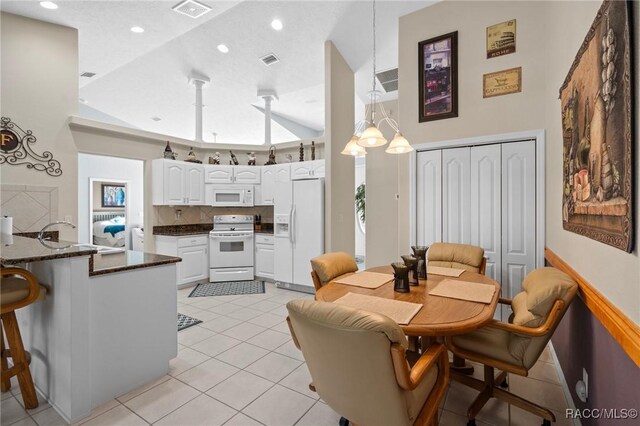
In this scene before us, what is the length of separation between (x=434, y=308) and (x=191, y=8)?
13.6 ft

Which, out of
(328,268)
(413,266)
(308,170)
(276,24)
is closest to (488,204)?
(413,266)

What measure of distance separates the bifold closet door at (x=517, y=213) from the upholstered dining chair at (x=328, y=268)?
1881mm

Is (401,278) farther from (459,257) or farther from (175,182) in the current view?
(175,182)

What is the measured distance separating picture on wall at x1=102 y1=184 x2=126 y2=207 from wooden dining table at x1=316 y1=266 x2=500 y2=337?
824cm

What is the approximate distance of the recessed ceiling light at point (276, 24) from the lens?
154 inches

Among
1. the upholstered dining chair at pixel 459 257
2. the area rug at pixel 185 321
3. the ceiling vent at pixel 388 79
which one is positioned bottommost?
the area rug at pixel 185 321

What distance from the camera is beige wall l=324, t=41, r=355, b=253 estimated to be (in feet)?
14.6

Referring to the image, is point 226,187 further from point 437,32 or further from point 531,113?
point 531,113

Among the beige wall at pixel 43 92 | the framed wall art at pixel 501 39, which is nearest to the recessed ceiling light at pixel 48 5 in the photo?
the beige wall at pixel 43 92

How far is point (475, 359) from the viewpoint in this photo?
6.09 ft

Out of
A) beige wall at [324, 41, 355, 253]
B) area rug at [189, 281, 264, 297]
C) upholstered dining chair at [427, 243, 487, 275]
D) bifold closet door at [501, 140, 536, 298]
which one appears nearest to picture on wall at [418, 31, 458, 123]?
bifold closet door at [501, 140, 536, 298]

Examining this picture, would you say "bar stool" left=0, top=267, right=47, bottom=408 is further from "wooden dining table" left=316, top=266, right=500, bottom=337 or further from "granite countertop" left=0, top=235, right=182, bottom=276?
"wooden dining table" left=316, top=266, right=500, bottom=337

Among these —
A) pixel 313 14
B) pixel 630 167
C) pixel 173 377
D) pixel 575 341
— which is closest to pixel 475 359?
pixel 575 341

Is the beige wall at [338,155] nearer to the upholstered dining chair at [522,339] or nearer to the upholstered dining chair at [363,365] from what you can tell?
the upholstered dining chair at [522,339]
